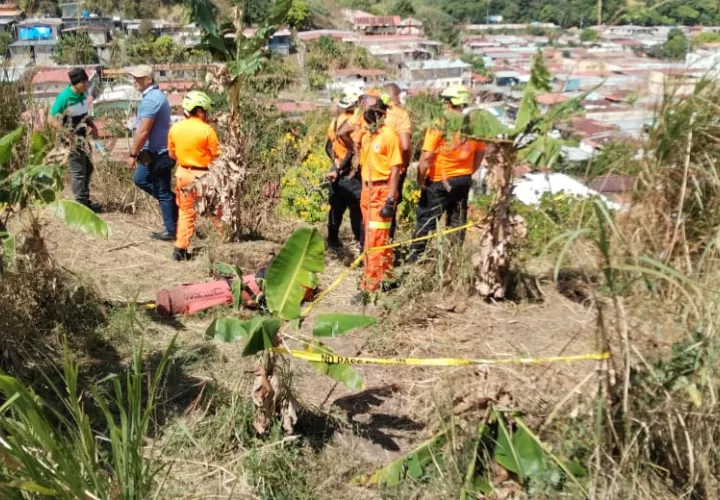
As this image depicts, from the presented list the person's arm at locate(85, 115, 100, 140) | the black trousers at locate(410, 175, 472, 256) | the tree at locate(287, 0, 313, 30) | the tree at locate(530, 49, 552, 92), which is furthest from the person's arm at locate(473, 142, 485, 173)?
the tree at locate(287, 0, 313, 30)

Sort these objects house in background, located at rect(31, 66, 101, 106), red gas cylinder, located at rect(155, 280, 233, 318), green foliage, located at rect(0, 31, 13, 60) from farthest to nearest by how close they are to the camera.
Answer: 1. green foliage, located at rect(0, 31, 13, 60)
2. house in background, located at rect(31, 66, 101, 106)
3. red gas cylinder, located at rect(155, 280, 233, 318)

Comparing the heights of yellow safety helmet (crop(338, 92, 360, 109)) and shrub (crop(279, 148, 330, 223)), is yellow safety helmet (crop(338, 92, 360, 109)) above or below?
above

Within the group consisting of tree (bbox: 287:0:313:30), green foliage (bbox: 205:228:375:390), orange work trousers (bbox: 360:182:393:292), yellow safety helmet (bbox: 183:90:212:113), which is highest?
tree (bbox: 287:0:313:30)

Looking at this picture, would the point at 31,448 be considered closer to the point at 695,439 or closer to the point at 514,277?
the point at 695,439

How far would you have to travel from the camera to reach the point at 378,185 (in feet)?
19.6

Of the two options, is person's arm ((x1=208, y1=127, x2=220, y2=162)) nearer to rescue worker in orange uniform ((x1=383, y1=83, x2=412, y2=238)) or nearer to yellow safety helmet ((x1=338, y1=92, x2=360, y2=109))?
yellow safety helmet ((x1=338, y1=92, x2=360, y2=109))

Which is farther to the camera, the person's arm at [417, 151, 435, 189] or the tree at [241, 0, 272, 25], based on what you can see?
the tree at [241, 0, 272, 25]

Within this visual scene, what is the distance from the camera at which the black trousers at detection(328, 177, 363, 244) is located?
6.73 meters

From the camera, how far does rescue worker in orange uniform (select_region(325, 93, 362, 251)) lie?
6723 millimetres

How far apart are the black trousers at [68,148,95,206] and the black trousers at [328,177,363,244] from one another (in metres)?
2.69

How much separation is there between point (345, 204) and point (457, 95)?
1.74m

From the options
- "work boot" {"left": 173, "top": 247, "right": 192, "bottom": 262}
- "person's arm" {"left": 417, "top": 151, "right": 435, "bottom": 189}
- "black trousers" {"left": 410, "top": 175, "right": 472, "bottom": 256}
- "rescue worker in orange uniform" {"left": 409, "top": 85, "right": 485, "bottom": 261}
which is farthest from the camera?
"work boot" {"left": 173, "top": 247, "right": 192, "bottom": 262}

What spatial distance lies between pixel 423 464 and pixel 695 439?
1303mm

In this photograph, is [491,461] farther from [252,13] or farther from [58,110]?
[252,13]
